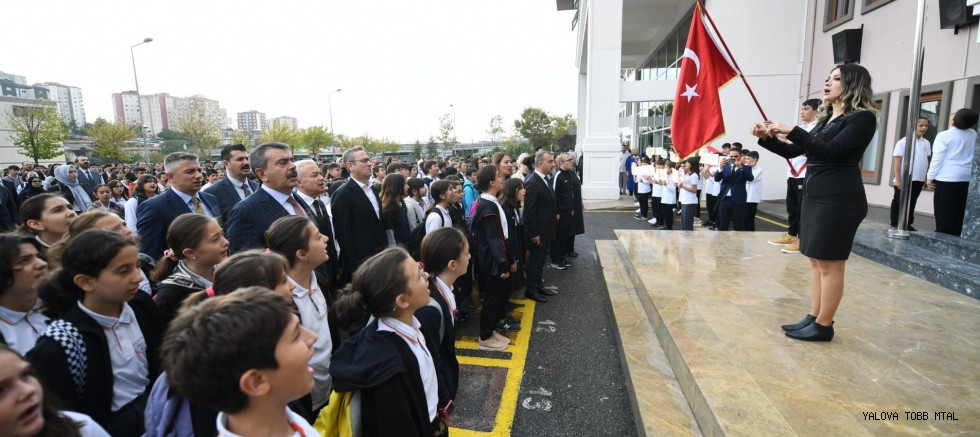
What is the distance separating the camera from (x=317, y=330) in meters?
2.45

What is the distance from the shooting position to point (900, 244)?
213 inches

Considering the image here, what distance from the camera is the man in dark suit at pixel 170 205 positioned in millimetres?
3430

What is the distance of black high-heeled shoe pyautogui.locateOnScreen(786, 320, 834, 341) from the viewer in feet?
10.5

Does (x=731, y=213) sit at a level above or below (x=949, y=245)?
below

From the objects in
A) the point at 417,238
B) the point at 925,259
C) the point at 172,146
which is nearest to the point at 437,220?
the point at 417,238

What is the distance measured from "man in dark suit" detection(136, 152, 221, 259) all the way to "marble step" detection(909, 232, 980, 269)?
7418 mm

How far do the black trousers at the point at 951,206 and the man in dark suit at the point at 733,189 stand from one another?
97.8 inches

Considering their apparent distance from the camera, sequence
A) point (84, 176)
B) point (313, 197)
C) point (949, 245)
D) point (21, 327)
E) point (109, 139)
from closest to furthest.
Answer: point (21, 327) → point (313, 197) → point (949, 245) → point (84, 176) → point (109, 139)

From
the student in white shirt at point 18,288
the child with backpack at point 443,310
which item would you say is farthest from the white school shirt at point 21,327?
the child with backpack at point 443,310

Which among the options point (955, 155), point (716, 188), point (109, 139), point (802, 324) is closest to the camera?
point (802, 324)

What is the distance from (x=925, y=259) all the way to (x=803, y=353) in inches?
116

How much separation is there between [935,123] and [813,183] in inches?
340

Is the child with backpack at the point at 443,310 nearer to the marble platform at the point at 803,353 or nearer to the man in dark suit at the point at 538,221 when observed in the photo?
the marble platform at the point at 803,353

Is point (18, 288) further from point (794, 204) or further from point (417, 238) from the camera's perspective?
point (794, 204)
